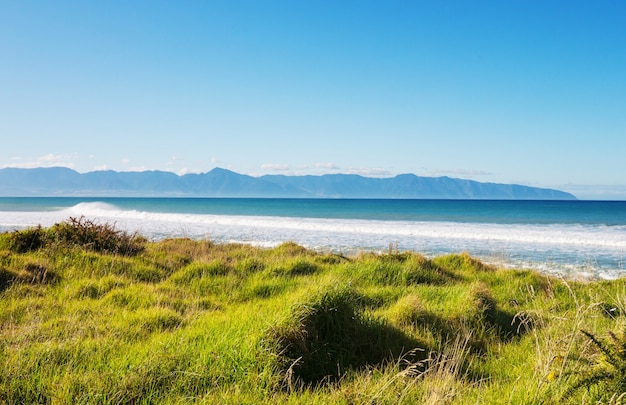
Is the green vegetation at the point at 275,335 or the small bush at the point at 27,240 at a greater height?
the small bush at the point at 27,240

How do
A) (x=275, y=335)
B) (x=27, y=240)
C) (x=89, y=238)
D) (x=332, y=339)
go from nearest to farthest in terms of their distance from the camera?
(x=275, y=335) < (x=332, y=339) < (x=27, y=240) < (x=89, y=238)

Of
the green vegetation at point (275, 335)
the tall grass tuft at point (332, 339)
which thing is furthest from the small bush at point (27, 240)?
the tall grass tuft at point (332, 339)

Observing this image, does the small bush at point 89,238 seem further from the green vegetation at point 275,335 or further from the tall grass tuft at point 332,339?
the tall grass tuft at point 332,339

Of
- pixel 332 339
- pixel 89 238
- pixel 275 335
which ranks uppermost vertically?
pixel 89 238

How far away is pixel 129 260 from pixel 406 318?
696cm

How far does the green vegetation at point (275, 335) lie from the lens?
4.09 metres

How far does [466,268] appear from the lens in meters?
13.2

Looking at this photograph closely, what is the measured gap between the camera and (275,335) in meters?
5.20

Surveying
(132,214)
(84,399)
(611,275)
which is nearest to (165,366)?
(84,399)

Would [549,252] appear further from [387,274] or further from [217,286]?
[217,286]

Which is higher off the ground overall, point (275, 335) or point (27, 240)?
→ point (27, 240)

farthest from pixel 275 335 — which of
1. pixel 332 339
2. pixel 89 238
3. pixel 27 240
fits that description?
pixel 27 240

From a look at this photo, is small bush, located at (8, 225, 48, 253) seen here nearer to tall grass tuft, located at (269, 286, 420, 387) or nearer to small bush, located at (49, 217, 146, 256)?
small bush, located at (49, 217, 146, 256)

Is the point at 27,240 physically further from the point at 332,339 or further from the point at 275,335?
the point at 332,339
